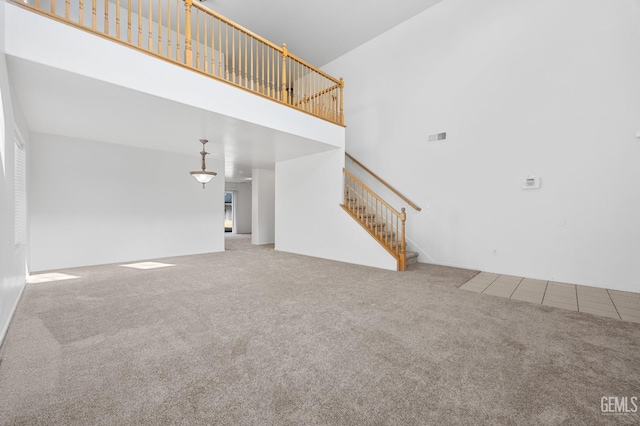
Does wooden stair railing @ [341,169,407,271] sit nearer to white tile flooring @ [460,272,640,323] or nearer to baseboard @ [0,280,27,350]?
white tile flooring @ [460,272,640,323]

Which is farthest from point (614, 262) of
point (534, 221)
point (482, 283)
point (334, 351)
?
point (334, 351)

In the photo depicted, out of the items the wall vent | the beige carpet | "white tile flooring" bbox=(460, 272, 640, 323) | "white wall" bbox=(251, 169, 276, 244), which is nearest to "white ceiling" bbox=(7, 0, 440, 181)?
"white wall" bbox=(251, 169, 276, 244)

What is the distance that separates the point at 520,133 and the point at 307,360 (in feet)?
16.6

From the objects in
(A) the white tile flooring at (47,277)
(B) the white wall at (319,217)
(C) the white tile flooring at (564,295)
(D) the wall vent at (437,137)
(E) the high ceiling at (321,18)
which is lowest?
(C) the white tile flooring at (564,295)

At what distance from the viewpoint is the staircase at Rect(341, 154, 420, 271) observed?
16.2 feet

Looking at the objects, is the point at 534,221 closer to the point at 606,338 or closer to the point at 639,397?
the point at 606,338

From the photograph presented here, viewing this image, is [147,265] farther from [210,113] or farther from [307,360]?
[307,360]

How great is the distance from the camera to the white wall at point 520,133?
376 centimetres

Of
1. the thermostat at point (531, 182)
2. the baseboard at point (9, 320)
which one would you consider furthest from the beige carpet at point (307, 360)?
the thermostat at point (531, 182)

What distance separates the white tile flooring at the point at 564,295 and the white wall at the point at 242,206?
10.6 meters

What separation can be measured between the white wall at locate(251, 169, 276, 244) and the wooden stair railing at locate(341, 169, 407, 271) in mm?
3551

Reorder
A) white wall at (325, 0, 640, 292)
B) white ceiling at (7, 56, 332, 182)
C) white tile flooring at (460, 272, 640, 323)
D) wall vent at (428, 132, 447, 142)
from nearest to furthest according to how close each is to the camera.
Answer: white ceiling at (7, 56, 332, 182)
white tile flooring at (460, 272, 640, 323)
white wall at (325, 0, 640, 292)
wall vent at (428, 132, 447, 142)

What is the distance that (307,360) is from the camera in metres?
1.93

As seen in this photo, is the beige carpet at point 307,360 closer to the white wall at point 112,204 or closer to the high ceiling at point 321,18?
the white wall at point 112,204
